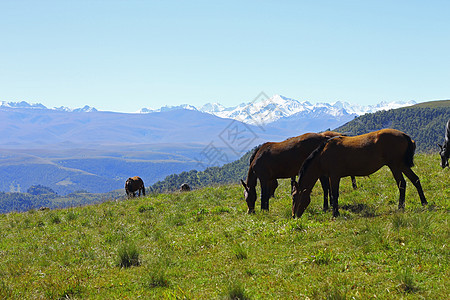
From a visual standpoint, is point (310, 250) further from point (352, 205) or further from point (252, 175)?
point (252, 175)

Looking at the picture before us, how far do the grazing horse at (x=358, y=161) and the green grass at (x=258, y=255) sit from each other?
0.70 m

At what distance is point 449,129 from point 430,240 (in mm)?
15492

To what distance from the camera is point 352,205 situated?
13984mm

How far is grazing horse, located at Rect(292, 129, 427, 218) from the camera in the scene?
1228cm

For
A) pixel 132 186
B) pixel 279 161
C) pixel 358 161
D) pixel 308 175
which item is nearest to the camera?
pixel 358 161

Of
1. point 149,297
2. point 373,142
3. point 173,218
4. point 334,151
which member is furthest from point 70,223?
point 373,142

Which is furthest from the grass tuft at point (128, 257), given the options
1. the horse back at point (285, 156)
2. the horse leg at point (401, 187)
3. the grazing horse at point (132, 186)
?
the grazing horse at point (132, 186)

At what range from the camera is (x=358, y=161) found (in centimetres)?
1258

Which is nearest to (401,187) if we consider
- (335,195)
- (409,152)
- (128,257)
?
(409,152)

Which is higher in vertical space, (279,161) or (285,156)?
(285,156)

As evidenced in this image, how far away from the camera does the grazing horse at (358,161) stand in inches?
484

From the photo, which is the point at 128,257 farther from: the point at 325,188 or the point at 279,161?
the point at 325,188

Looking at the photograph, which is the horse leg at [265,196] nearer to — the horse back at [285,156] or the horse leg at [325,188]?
the horse back at [285,156]

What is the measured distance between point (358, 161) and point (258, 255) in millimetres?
5499
